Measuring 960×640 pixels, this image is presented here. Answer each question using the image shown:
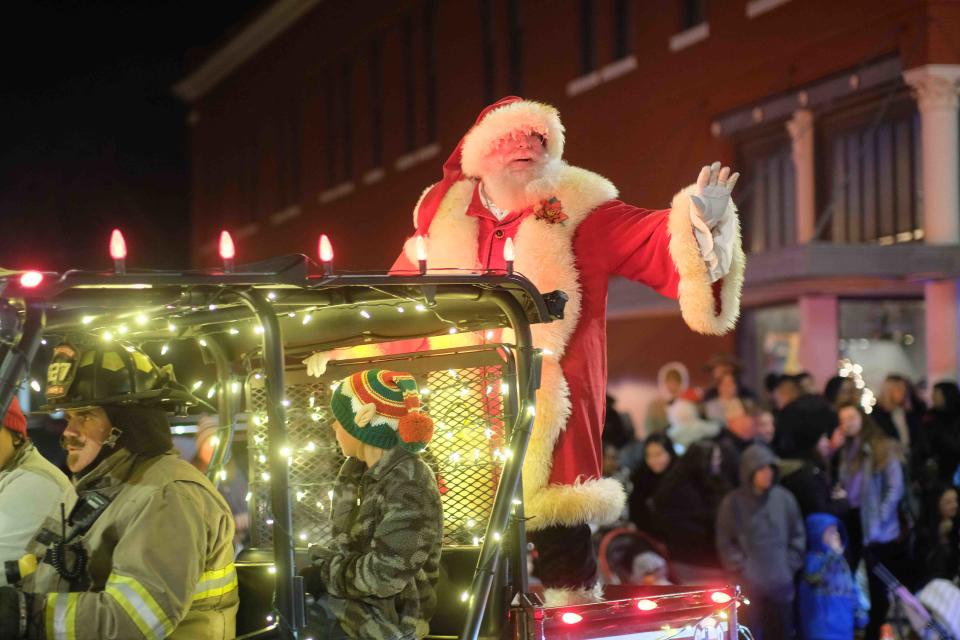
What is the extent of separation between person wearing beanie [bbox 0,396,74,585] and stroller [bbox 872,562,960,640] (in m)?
6.04

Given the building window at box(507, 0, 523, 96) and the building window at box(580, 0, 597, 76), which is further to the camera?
the building window at box(507, 0, 523, 96)

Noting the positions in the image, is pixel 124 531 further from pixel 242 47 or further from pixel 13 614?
pixel 242 47

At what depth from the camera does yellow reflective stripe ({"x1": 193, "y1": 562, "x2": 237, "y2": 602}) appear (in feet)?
13.4

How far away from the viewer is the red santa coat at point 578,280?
493cm

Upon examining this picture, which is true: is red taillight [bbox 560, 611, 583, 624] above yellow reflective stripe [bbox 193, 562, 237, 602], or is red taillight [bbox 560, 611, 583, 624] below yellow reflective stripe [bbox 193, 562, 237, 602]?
below

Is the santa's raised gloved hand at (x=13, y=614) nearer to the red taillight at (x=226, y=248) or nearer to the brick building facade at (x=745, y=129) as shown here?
the red taillight at (x=226, y=248)

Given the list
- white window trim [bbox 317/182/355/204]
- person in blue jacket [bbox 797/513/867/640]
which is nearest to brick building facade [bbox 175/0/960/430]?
white window trim [bbox 317/182/355/204]

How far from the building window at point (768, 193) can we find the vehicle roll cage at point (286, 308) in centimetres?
1131

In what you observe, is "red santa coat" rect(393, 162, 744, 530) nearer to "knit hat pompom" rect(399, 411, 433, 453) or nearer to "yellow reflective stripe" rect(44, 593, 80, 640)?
"knit hat pompom" rect(399, 411, 433, 453)

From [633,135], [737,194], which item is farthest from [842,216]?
[633,135]

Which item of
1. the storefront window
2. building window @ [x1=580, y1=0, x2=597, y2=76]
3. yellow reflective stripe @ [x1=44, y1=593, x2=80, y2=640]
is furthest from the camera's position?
building window @ [x1=580, y1=0, x2=597, y2=76]

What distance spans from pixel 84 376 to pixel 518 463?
143 centimetres

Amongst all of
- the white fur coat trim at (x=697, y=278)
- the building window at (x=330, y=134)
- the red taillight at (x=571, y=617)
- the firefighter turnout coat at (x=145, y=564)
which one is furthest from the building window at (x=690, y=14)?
the firefighter turnout coat at (x=145, y=564)

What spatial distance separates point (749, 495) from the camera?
8.41 meters
